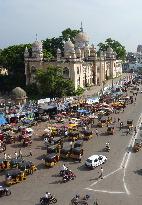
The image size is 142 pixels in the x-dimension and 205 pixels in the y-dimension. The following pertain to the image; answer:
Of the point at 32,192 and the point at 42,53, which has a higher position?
the point at 42,53

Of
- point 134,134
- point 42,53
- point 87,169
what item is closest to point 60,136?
point 134,134

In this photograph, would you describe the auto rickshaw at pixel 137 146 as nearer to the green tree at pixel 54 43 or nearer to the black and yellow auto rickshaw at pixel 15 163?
the black and yellow auto rickshaw at pixel 15 163

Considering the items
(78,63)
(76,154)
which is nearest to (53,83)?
(78,63)

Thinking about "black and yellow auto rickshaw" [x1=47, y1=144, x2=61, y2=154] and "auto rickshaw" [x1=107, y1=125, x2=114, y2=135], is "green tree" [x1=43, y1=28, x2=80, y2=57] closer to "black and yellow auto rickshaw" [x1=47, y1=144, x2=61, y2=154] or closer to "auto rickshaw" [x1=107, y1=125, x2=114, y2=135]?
"auto rickshaw" [x1=107, y1=125, x2=114, y2=135]

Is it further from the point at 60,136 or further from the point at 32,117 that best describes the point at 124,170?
the point at 32,117

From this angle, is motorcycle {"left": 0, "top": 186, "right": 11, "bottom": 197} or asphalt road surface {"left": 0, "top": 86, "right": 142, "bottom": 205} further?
motorcycle {"left": 0, "top": 186, "right": 11, "bottom": 197}

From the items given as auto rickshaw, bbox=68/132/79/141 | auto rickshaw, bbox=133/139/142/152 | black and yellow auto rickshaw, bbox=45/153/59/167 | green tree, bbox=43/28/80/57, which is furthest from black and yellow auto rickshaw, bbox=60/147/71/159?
green tree, bbox=43/28/80/57
